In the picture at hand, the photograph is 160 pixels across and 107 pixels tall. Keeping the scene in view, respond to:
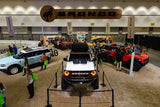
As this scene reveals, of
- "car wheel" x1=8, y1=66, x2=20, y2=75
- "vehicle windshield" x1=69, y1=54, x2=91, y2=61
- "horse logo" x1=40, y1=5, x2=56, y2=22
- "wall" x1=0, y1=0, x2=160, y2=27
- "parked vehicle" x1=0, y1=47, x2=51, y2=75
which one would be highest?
"wall" x1=0, y1=0, x2=160, y2=27

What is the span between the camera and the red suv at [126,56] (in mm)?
9289

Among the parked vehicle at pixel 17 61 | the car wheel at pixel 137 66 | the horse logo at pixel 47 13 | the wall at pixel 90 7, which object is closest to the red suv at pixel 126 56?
the car wheel at pixel 137 66

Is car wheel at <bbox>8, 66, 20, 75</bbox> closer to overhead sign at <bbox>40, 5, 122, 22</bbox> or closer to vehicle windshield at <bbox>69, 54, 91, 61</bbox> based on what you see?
vehicle windshield at <bbox>69, 54, 91, 61</bbox>

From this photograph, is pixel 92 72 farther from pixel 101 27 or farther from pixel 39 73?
pixel 101 27

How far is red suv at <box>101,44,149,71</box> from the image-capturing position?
30.5 ft

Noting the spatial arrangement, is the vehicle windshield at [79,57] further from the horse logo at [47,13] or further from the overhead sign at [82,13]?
the horse logo at [47,13]

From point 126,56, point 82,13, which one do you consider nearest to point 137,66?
point 126,56

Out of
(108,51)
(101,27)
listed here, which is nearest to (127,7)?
(101,27)

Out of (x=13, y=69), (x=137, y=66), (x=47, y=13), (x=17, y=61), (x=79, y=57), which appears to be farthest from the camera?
(x=137, y=66)

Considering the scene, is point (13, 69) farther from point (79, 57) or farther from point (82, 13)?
point (82, 13)

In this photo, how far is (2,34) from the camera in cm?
3148

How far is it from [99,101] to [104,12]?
16.7 ft

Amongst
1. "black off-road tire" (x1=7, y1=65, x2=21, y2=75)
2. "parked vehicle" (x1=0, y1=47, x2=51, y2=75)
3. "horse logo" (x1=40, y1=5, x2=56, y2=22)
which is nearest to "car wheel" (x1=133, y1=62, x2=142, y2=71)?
"horse logo" (x1=40, y1=5, x2=56, y2=22)

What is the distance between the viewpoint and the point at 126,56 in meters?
10.0
